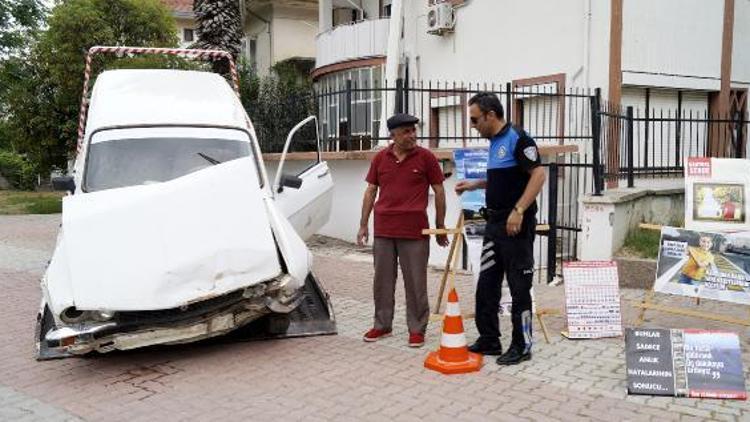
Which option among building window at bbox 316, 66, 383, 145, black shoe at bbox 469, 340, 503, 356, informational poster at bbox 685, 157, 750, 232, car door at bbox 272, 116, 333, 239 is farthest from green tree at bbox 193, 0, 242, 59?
informational poster at bbox 685, 157, 750, 232

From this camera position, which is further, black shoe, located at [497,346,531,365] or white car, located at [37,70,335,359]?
black shoe, located at [497,346,531,365]

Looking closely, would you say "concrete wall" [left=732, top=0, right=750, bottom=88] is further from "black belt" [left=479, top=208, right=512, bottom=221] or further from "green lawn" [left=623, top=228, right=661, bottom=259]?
"black belt" [left=479, top=208, right=512, bottom=221]

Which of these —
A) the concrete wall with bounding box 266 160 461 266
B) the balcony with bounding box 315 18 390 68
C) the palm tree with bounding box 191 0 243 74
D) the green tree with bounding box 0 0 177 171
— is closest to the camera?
the concrete wall with bounding box 266 160 461 266

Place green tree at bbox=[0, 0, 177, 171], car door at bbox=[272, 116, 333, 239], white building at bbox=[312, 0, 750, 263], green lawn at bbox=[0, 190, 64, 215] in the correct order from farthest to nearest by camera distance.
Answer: green lawn at bbox=[0, 190, 64, 215] < green tree at bbox=[0, 0, 177, 171] < white building at bbox=[312, 0, 750, 263] < car door at bbox=[272, 116, 333, 239]

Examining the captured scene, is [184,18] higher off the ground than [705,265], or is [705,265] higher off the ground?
[184,18]

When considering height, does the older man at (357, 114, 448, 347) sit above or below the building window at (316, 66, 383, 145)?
below

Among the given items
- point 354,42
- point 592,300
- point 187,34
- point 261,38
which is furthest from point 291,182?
point 187,34

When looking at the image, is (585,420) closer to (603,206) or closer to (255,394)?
(255,394)

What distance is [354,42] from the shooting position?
18578 millimetres

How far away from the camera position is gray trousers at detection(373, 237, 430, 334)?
568 centimetres

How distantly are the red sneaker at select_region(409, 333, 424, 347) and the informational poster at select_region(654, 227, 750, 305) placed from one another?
79.7 inches

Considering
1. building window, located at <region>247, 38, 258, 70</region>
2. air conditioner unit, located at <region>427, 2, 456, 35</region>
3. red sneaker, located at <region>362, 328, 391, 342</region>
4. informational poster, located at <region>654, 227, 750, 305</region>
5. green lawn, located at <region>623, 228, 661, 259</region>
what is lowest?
red sneaker, located at <region>362, 328, 391, 342</region>

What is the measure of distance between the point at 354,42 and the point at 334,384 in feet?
48.9

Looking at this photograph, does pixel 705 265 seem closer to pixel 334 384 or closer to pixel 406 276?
pixel 406 276
